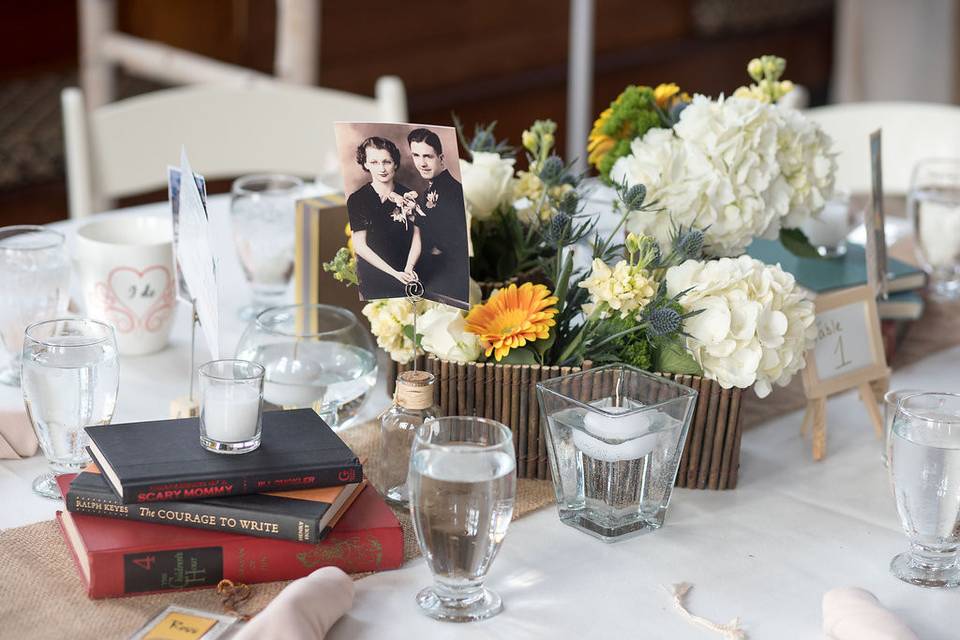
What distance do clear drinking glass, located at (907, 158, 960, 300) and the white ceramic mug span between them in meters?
1.00

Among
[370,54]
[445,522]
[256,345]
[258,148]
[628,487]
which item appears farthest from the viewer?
[370,54]

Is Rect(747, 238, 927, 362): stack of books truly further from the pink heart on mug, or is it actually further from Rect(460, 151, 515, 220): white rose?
the pink heart on mug

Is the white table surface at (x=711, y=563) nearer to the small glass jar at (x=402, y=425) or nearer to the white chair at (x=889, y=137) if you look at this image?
the small glass jar at (x=402, y=425)

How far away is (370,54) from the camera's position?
12.4ft

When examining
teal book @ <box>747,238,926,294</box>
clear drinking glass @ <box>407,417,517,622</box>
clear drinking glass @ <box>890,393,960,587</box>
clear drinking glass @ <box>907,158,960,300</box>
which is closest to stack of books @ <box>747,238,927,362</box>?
teal book @ <box>747,238,926,294</box>

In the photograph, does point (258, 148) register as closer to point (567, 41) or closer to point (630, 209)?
point (630, 209)

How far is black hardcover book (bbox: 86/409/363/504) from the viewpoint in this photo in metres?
0.85

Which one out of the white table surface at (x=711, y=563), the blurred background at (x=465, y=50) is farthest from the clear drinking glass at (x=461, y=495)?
the blurred background at (x=465, y=50)

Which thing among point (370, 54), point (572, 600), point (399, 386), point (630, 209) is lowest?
point (572, 600)

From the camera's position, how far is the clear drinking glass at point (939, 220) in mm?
1557

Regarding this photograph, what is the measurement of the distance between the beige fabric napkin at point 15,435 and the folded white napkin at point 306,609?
376 millimetres

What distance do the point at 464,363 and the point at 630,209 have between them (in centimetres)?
21

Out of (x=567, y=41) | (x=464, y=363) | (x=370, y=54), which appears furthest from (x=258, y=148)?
(x=567, y=41)

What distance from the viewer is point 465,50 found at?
4098 millimetres
